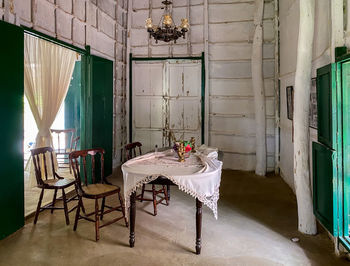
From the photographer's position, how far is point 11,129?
11.2 ft

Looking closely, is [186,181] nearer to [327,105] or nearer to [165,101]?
[327,105]

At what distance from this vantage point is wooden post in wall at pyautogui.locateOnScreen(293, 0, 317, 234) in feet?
11.5

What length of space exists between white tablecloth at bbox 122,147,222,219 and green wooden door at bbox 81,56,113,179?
2.58 meters

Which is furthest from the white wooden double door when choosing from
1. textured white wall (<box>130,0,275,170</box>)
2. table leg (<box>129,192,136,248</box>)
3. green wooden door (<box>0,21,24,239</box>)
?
table leg (<box>129,192,136,248</box>)

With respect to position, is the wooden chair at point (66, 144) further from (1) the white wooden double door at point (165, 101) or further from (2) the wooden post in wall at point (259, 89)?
(2) the wooden post in wall at point (259, 89)

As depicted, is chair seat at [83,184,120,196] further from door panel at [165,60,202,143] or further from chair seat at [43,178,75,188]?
door panel at [165,60,202,143]

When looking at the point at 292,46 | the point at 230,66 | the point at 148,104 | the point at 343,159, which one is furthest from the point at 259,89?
the point at 343,159

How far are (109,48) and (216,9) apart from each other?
9.29 feet

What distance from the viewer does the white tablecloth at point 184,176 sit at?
2.91 m

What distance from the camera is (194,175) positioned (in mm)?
2920

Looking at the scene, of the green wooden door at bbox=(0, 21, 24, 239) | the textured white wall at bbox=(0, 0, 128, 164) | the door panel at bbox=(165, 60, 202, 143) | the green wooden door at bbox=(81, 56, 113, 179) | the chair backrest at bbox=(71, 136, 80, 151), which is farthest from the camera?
the door panel at bbox=(165, 60, 202, 143)

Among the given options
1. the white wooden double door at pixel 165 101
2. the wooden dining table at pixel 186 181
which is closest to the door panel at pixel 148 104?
the white wooden double door at pixel 165 101

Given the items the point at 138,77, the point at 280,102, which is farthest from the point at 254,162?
the point at 138,77

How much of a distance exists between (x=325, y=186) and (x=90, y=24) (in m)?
5.09
